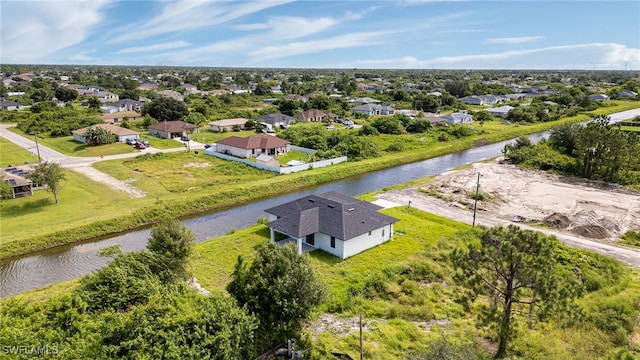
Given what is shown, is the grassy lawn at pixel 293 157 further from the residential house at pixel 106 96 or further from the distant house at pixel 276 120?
the residential house at pixel 106 96

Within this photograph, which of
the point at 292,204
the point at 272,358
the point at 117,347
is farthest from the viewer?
the point at 292,204

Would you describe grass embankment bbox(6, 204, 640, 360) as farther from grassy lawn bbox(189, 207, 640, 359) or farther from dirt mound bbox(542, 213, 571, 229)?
dirt mound bbox(542, 213, 571, 229)

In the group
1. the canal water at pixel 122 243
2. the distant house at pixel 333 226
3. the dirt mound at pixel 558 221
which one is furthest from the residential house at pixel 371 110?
the distant house at pixel 333 226

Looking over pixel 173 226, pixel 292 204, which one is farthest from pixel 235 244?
pixel 173 226

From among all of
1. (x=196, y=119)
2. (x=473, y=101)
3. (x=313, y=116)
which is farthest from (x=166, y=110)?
(x=473, y=101)

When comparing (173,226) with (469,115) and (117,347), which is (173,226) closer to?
(117,347)
